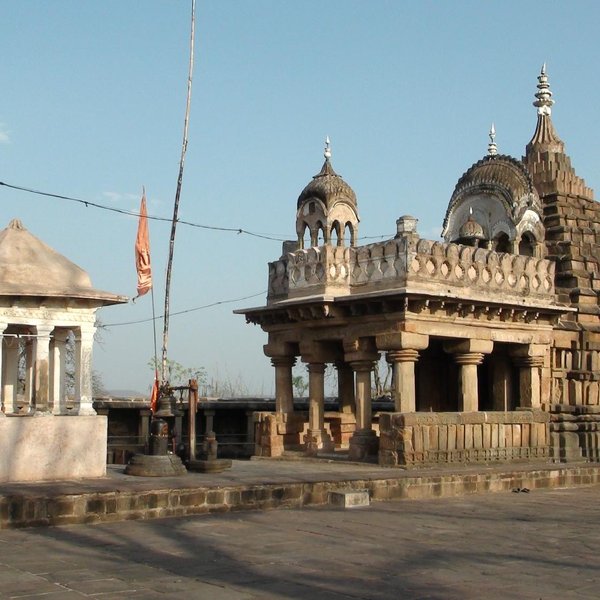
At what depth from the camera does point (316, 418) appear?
Answer: 19188 mm

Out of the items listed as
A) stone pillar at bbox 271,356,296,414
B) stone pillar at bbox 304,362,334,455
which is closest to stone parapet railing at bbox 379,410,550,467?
stone pillar at bbox 304,362,334,455

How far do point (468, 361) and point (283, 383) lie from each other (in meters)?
3.93

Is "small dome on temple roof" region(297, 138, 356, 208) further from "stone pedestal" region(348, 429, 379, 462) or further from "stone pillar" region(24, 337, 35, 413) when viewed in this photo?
"stone pillar" region(24, 337, 35, 413)

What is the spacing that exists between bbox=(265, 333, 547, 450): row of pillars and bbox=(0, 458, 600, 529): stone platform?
127cm

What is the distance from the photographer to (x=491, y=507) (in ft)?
44.8

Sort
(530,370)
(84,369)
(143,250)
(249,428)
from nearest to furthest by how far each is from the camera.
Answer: (84,369), (143,250), (530,370), (249,428)

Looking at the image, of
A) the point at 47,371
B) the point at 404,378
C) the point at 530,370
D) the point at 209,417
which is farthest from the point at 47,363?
the point at 209,417

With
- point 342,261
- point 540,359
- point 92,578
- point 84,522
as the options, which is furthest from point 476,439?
point 92,578

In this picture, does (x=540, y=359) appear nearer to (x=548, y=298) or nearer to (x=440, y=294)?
(x=548, y=298)

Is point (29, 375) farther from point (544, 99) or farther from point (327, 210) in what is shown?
point (544, 99)

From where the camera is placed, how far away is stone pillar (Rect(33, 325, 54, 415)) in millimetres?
13742

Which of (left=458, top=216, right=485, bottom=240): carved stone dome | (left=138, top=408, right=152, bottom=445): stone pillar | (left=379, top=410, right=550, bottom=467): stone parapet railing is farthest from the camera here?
(left=138, top=408, right=152, bottom=445): stone pillar

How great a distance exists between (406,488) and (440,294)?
3806mm

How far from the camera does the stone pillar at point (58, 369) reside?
14.4 metres
